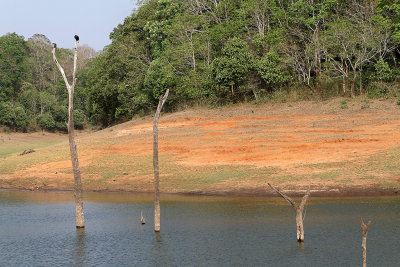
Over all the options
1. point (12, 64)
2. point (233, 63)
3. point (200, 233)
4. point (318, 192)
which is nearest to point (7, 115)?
point (12, 64)

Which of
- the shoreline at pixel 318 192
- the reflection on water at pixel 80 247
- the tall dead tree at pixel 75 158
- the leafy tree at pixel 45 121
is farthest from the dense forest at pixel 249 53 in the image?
the reflection on water at pixel 80 247

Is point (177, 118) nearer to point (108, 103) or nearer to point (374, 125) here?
point (374, 125)

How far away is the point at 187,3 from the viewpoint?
67.7m

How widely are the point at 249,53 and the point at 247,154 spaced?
18.0 m

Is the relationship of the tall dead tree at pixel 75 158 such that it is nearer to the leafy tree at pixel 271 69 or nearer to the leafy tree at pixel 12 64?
the leafy tree at pixel 271 69

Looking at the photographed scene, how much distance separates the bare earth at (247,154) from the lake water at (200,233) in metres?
3.77

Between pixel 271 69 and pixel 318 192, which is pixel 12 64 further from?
pixel 318 192

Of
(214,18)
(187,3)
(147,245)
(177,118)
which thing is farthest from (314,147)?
(187,3)

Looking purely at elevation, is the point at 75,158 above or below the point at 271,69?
below

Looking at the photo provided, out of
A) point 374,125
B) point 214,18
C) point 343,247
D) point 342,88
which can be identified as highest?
point 214,18

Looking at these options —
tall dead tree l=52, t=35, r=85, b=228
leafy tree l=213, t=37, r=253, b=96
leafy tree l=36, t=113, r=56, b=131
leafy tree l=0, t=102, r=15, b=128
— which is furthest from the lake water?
leafy tree l=36, t=113, r=56, b=131

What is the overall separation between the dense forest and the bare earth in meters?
3.36

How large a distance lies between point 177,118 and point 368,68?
20445mm

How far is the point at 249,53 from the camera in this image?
5712 centimetres
